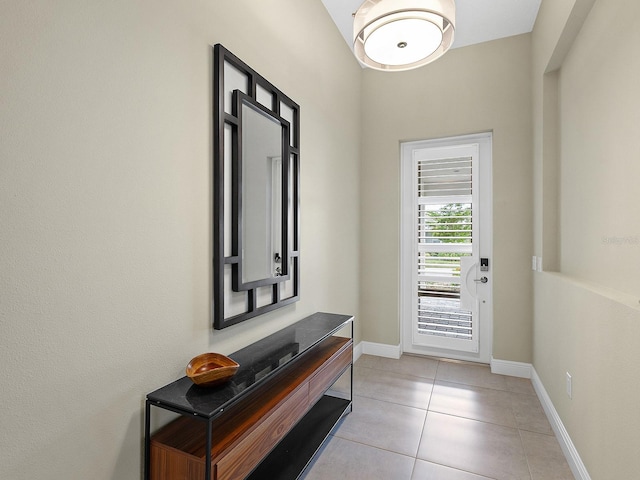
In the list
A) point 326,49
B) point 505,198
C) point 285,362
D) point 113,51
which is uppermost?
point 326,49

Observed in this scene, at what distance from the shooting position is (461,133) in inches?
129

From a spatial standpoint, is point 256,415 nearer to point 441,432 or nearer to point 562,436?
point 441,432

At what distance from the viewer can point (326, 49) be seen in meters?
2.84

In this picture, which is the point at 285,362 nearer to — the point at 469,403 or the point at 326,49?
the point at 469,403

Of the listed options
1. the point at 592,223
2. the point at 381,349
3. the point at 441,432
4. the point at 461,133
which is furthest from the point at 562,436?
the point at 461,133

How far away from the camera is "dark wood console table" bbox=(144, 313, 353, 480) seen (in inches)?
46.9

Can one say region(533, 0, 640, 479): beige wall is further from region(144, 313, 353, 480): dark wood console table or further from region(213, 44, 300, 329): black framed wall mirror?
region(213, 44, 300, 329): black framed wall mirror

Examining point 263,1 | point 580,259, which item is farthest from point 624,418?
point 263,1

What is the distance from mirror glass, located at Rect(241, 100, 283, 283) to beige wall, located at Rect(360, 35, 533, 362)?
1.72 meters

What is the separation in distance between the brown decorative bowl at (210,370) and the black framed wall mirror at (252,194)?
0.21 meters

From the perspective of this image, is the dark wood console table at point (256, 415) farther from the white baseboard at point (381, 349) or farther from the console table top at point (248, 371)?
the white baseboard at point (381, 349)

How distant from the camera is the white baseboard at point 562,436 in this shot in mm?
1713

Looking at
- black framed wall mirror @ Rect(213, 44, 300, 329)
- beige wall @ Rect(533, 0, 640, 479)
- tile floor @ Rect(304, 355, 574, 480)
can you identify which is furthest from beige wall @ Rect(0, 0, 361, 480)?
beige wall @ Rect(533, 0, 640, 479)

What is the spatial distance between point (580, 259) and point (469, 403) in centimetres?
131
